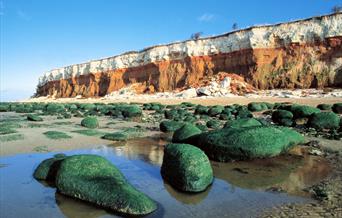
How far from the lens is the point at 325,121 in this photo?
14.0 meters

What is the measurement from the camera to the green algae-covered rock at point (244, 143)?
916cm

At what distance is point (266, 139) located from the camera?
9.35 m

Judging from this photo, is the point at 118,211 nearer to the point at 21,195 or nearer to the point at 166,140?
the point at 21,195

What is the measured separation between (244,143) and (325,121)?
635cm

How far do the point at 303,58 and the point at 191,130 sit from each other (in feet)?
109

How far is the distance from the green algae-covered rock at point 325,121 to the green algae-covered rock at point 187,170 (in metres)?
8.21

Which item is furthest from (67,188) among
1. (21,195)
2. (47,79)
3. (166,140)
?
(47,79)

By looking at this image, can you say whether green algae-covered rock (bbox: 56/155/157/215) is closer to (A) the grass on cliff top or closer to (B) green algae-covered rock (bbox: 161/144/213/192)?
(B) green algae-covered rock (bbox: 161/144/213/192)

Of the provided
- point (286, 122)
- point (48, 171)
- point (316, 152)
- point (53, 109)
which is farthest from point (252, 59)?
point (48, 171)

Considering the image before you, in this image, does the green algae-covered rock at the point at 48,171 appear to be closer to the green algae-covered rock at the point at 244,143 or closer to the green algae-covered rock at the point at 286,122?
the green algae-covered rock at the point at 244,143

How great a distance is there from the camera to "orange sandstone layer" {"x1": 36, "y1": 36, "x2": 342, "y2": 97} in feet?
128

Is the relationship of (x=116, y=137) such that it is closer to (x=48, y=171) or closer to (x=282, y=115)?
(x=48, y=171)

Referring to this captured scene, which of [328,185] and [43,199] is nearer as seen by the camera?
[43,199]

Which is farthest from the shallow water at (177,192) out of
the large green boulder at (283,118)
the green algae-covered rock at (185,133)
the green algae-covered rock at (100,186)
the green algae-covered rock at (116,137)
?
the large green boulder at (283,118)
